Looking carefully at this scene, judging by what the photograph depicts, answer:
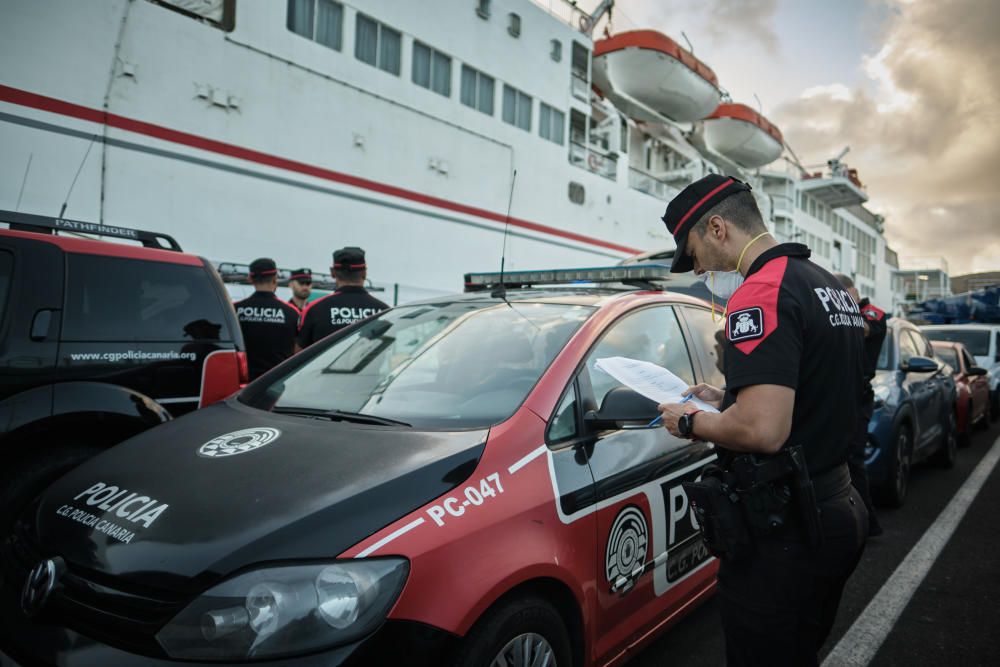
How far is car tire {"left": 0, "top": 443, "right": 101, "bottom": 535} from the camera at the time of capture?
2.68 metres

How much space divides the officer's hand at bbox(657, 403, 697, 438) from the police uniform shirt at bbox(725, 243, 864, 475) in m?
0.12

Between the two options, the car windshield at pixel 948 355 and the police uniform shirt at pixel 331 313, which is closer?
the police uniform shirt at pixel 331 313

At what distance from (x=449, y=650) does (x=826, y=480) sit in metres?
1.04

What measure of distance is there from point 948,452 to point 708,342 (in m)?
4.91

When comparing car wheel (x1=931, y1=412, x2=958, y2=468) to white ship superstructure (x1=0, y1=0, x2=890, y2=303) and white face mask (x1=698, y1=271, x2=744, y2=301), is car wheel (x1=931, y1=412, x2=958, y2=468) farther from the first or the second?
white ship superstructure (x1=0, y1=0, x2=890, y2=303)

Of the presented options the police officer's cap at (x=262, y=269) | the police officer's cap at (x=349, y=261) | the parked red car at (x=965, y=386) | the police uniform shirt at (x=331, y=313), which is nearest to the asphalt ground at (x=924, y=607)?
the parked red car at (x=965, y=386)

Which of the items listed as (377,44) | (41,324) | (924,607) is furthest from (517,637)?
(377,44)

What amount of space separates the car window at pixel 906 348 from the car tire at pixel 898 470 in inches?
26.5

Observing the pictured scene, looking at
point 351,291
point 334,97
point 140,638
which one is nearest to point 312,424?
point 140,638

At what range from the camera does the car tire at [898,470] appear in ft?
15.3

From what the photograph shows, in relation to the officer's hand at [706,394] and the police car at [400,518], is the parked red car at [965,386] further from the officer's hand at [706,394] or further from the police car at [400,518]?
the officer's hand at [706,394]

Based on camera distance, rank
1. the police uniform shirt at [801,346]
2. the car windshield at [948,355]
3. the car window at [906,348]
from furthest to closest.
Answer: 1. the car windshield at [948,355]
2. the car window at [906,348]
3. the police uniform shirt at [801,346]

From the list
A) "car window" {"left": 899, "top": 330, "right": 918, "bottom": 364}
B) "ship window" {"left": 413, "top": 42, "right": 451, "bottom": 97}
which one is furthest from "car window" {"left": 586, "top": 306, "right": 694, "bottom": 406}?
"ship window" {"left": 413, "top": 42, "right": 451, "bottom": 97}

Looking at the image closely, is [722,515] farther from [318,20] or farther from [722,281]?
[318,20]
